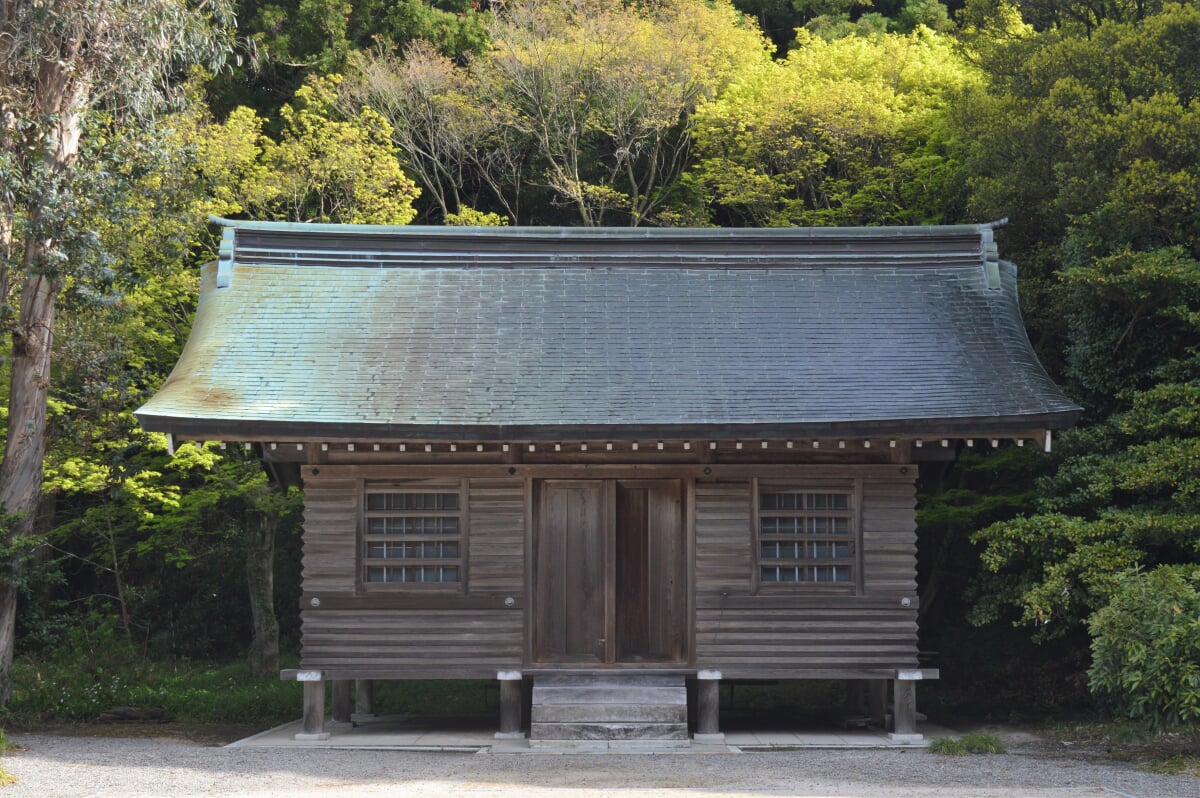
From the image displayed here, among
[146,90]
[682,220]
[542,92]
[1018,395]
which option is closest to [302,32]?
[542,92]

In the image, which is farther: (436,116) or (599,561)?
(436,116)

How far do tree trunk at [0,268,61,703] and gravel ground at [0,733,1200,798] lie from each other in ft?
8.97

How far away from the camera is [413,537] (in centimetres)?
1252

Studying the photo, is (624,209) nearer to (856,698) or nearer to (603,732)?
(856,698)

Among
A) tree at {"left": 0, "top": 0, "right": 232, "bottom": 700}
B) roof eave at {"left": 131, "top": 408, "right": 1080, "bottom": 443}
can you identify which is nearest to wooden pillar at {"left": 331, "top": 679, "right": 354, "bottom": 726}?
roof eave at {"left": 131, "top": 408, "right": 1080, "bottom": 443}

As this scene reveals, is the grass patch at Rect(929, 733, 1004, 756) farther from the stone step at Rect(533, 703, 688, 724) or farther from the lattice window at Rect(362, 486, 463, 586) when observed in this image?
the lattice window at Rect(362, 486, 463, 586)

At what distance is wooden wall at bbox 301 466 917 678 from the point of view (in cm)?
1244

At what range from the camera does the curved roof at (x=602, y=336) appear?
11.9 m

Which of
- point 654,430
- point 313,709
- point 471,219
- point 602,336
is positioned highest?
point 471,219

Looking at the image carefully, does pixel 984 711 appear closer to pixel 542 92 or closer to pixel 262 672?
pixel 262 672

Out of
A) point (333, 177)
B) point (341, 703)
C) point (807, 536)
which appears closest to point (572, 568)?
point (807, 536)

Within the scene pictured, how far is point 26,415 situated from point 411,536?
5751mm

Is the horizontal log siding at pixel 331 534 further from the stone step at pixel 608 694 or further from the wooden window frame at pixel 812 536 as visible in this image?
the wooden window frame at pixel 812 536

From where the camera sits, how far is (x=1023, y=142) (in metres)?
16.9
